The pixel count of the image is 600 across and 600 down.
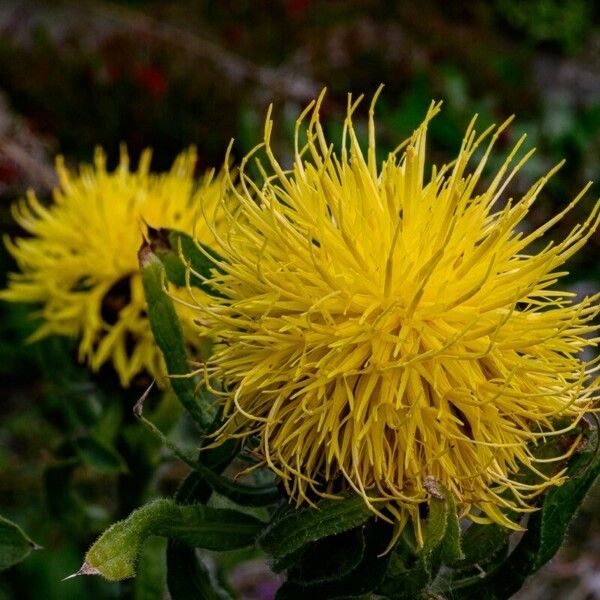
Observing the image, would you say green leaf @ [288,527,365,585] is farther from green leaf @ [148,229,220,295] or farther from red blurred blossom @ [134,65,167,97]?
red blurred blossom @ [134,65,167,97]

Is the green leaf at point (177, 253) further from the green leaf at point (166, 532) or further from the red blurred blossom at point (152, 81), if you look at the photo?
the red blurred blossom at point (152, 81)

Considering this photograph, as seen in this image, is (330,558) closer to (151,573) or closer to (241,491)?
(241,491)

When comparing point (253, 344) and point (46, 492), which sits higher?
point (253, 344)

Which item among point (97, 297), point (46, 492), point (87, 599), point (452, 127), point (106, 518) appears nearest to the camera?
point (97, 297)

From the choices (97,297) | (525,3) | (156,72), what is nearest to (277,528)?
(97,297)

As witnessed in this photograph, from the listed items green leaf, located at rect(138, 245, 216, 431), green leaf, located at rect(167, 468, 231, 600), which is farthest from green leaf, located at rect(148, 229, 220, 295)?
green leaf, located at rect(167, 468, 231, 600)

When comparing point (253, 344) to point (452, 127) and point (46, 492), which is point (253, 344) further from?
point (452, 127)

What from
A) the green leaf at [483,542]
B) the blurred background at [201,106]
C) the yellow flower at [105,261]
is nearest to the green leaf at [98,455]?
the blurred background at [201,106]
